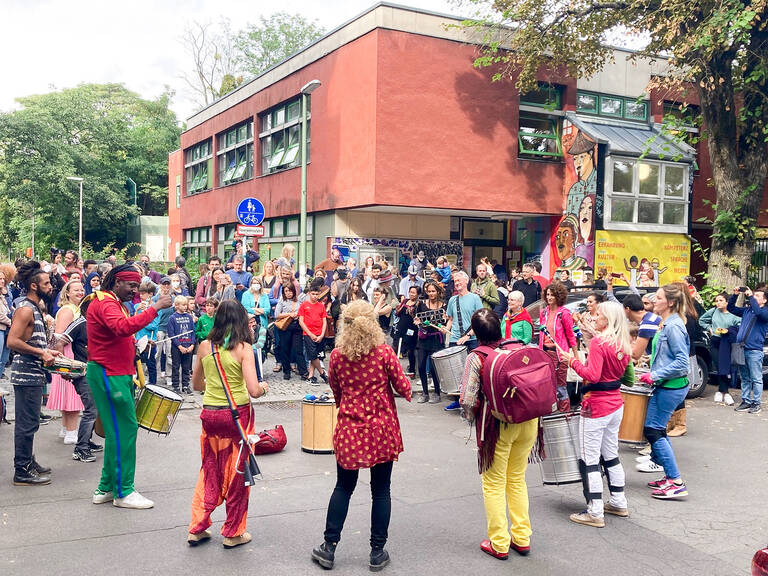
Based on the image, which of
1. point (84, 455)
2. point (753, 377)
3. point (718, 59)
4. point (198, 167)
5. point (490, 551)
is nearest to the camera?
point (490, 551)

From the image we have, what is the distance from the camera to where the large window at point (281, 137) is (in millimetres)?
22516

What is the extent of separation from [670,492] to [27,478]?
5.84 meters

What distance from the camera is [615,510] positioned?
18.9ft

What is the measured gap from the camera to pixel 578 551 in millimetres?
4938

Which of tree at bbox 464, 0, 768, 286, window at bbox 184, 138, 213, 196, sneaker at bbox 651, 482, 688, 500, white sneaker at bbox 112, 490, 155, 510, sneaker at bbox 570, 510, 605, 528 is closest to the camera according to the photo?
sneaker at bbox 570, 510, 605, 528

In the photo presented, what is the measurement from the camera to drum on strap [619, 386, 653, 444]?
663 cm

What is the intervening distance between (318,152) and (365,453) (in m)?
17.3

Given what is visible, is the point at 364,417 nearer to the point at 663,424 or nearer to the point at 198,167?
the point at 663,424

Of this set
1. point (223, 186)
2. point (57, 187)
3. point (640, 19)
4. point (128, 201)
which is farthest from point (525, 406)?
point (128, 201)

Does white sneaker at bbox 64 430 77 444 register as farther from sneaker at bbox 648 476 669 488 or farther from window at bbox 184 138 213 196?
window at bbox 184 138 213 196

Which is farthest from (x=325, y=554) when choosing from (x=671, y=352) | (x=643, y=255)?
(x=643, y=255)

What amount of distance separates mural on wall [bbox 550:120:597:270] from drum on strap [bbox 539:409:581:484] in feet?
47.1

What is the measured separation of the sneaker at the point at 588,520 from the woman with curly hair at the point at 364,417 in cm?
180

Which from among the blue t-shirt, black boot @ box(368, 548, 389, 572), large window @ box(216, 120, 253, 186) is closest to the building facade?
large window @ box(216, 120, 253, 186)
